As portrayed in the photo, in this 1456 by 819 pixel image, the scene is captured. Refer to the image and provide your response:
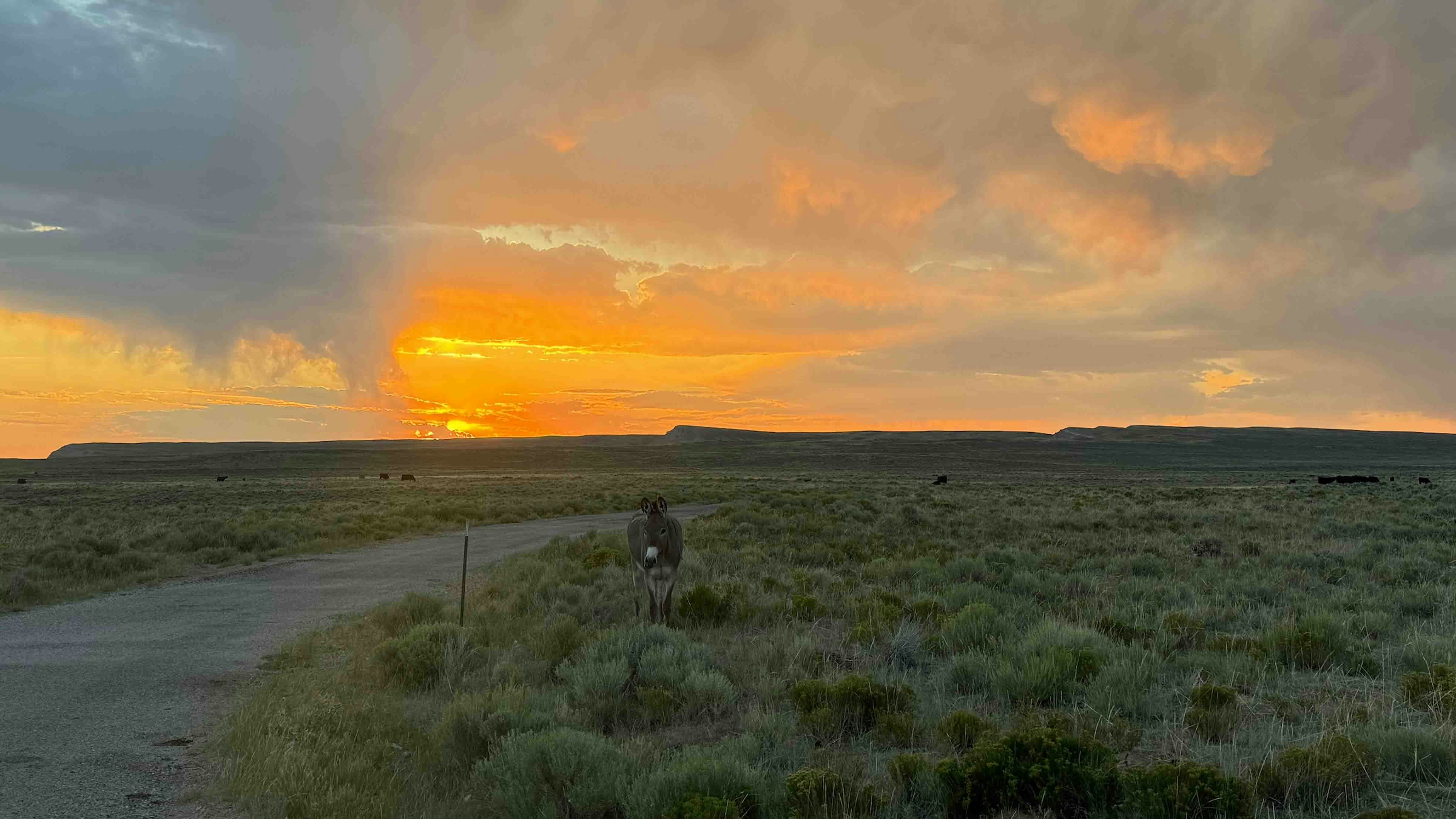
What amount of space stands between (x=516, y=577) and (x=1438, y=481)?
72.4 m

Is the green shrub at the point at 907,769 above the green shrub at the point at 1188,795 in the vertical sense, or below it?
below

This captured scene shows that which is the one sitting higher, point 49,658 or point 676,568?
point 676,568

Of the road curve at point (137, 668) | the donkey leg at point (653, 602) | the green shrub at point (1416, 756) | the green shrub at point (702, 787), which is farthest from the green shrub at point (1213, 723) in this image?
the road curve at point (137, 668)

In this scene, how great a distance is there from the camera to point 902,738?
680 centimetres

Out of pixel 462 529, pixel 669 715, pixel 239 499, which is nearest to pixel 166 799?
pixel 669 715

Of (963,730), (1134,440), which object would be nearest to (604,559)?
(963,730)

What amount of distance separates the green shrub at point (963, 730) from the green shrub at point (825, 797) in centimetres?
136

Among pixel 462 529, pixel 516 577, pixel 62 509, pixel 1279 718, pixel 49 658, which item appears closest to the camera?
pixel 1279 718

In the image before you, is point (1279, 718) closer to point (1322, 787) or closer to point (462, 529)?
point (1322, 787)

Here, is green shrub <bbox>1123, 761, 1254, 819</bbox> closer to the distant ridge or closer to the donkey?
the donkey

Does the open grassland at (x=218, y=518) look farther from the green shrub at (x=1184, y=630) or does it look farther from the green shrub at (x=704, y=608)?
the green shrub at (x=1184, y=630)

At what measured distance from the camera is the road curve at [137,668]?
236 inches

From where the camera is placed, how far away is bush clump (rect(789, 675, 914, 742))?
6957 mm

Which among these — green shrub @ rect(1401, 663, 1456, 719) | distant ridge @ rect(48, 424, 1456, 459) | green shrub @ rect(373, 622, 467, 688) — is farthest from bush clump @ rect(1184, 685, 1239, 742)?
distant ridge @ rect(48, 424, 1456, 459)
